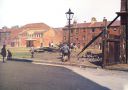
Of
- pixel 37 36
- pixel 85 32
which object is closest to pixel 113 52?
pixel 85 32

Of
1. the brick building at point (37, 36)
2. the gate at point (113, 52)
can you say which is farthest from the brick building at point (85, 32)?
the gate at point (113, 52)

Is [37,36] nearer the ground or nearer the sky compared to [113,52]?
nearer the sky

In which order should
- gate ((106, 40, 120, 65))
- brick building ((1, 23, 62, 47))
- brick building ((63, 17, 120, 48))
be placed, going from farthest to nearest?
1. brick building ((1, 23, 62, 47))
2. brick building ((63, 17, 120, 48))
3. gate ((106, 40, 120, 65))

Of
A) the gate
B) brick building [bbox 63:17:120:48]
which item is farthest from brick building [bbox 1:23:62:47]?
the gate

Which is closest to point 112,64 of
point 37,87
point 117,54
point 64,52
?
point 117,54

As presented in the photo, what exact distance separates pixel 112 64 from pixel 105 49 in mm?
1984

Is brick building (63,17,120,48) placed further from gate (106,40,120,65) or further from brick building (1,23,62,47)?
gate (106,40,120,65)

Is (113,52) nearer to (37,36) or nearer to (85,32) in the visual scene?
(85,32)

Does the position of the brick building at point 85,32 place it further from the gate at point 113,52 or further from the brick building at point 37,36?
the gate at point 113,52

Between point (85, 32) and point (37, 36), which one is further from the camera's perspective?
point (37, 36)

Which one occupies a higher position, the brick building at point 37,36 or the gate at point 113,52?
the brick building at point 37,36

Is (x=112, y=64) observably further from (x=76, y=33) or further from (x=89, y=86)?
(x=76, y=33)

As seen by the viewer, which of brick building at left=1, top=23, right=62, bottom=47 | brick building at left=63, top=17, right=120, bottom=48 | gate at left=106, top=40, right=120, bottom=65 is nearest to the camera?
gate at left=106, top=40, right=120, bottom=65

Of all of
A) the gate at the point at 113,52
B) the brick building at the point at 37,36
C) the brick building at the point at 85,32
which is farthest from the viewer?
the brick building at the point at 37,36
